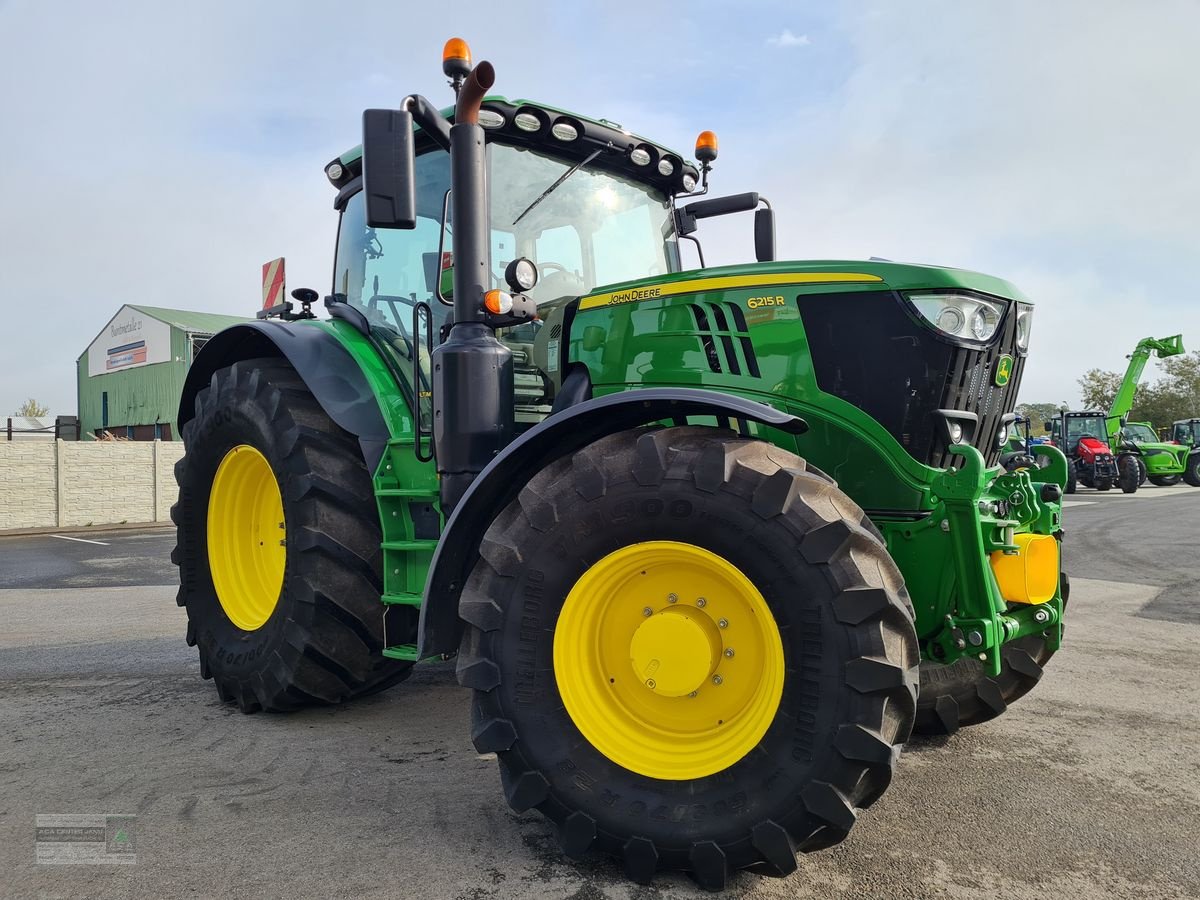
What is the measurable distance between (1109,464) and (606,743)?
24.3m

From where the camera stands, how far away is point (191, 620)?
4.44 metres

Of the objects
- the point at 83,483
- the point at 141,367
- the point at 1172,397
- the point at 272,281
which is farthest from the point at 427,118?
the point at 1172,397

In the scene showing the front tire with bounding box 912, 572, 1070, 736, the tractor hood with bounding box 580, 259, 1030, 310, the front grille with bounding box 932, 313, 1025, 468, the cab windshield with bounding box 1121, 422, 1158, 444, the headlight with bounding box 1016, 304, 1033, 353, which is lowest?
the front tire with bounding box 912, 572, 1070, 736

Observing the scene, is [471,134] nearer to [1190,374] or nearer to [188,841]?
[188,841]

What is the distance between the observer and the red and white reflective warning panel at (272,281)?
7824 mm

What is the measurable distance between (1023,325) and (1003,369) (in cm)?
→ 23

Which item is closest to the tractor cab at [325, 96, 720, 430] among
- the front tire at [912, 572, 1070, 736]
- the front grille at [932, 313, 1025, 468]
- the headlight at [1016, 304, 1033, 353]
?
the front grille at [932, 313, 1025, 468]

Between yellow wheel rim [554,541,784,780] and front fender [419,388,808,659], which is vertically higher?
front fender [419,388,808,659]

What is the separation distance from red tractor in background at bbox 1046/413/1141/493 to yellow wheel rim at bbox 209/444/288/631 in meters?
22.5

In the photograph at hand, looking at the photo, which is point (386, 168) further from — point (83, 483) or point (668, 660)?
point (83, 483)

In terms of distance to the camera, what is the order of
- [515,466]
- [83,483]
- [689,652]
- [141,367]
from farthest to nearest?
[141,367] < [83,483] < [515,466] < [689,652]

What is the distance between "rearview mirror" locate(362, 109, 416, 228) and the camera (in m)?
2.73

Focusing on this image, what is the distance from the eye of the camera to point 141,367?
35969 mm

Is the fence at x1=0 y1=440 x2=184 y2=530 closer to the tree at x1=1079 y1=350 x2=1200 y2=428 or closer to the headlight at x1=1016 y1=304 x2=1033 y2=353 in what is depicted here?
the headlight at x1=1016 y1=304 x2=1033 y2=353
